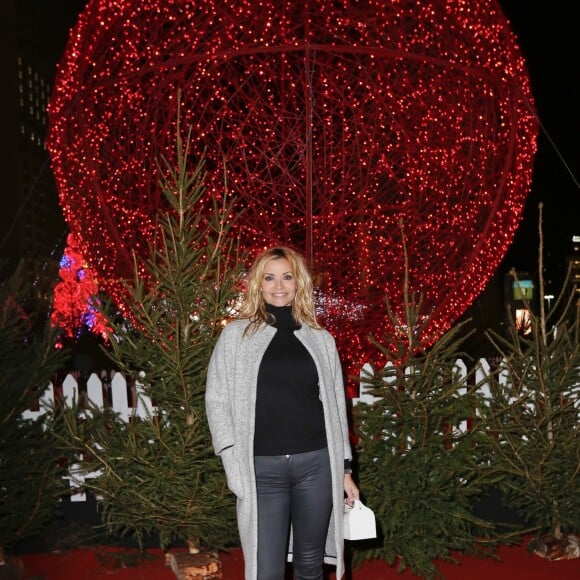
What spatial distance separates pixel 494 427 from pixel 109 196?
294 centimetres

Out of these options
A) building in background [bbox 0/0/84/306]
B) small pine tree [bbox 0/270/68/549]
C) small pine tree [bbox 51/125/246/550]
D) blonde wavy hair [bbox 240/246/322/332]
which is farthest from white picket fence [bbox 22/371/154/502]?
building in background [bbox 0/0/84/306]

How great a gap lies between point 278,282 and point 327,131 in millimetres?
2024

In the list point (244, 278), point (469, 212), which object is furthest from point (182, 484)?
point (469, 212)

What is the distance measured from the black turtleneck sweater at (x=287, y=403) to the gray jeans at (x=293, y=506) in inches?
1.9

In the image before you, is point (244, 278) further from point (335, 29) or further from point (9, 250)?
point (9, 250)

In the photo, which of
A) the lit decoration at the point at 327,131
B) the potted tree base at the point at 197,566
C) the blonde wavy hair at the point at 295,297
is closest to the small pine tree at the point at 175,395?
the potted tree base at the point at 197,566

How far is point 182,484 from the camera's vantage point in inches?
176

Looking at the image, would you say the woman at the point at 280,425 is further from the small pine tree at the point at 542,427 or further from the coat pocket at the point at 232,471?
the small pine tree at the point at 542,427

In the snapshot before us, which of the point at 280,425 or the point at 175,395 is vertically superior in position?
the point at 175,395

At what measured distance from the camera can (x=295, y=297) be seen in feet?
11.0

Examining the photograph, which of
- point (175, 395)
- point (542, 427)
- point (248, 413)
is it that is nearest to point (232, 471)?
point (248, 413)

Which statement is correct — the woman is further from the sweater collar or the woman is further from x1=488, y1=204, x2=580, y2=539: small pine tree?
x1=488, y1=204, x2=580, y2=539: small pine tree

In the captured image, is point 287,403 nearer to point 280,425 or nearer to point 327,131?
point 280,425

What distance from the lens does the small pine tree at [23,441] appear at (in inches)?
193
